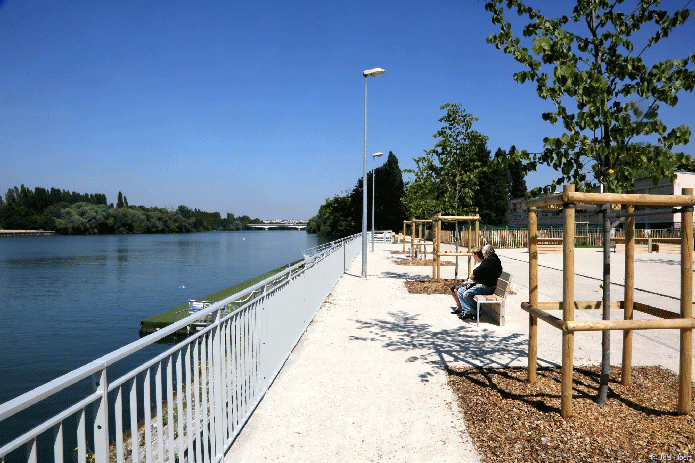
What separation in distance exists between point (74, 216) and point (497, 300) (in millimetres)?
157606

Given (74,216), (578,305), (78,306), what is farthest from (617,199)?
(74,216)

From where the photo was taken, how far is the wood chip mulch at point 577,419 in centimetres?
378

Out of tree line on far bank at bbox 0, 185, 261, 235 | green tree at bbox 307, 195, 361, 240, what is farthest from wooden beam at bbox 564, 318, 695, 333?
tree line on far bank at bbox 0, 185, 261, 235

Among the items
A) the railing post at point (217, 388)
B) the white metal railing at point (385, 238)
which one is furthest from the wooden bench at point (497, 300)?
the white metal railing at point (385, 238)

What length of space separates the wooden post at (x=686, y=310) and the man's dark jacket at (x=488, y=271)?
453 centimetres

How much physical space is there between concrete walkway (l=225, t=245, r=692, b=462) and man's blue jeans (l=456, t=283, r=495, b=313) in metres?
0.34

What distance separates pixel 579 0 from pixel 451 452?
4.72 m

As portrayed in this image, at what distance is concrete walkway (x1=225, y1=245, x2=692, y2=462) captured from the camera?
4.00 m

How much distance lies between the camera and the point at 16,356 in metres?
19.1

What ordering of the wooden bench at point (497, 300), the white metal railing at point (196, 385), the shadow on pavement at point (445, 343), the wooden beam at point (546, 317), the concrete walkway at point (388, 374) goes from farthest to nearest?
the wooden bench at point (497, 300) → the shadow on pavement at point (445, 343) → the wooden beam at point (546, 317) → the concrete walkway at point (388, 374) → the white metal railing at point (196, 385)

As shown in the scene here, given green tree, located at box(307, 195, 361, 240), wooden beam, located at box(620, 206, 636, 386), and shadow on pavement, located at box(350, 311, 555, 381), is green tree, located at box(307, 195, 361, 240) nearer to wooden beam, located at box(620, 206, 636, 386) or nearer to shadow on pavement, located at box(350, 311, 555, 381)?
shadow on pavement, located at box(350, 311, 555, 381)

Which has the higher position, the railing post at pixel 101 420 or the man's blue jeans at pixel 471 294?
the railing post at pixel 101 420

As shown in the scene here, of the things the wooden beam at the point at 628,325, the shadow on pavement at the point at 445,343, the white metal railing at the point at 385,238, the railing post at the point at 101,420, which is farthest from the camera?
the white metal railing at the point at 385,238

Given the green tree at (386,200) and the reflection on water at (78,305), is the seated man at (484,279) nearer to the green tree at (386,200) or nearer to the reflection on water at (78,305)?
the reflection on water at (78,305)
